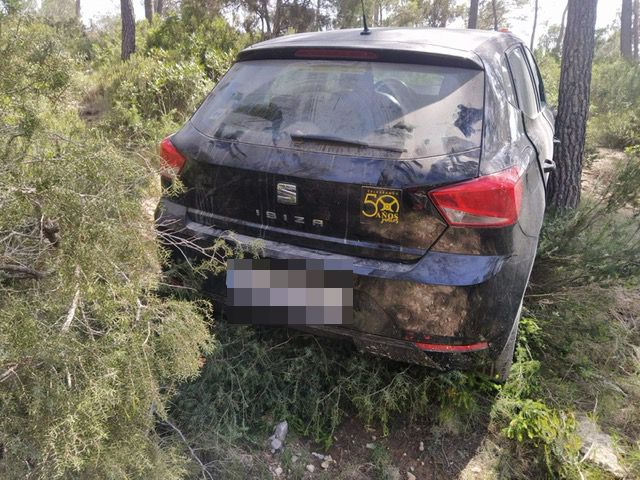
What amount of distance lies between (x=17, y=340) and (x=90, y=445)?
1.35ft

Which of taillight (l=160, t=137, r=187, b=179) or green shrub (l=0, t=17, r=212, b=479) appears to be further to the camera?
taillight (l=160, t=137, r=187, b=179)

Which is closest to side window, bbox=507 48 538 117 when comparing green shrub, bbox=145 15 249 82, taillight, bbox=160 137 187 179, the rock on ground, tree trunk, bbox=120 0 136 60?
the rock on ground

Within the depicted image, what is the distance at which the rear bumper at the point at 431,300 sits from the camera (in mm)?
1881

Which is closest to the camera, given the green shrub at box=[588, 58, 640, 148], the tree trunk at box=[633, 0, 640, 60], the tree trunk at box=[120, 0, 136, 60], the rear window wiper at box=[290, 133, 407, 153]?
the rear window wiper at box=[290, 133, 407, 153]

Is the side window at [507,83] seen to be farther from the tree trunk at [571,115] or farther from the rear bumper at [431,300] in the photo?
the tree trunk at [571,115]

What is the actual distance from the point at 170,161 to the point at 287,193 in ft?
2.39

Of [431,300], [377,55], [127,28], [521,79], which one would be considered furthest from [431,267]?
[127,28]

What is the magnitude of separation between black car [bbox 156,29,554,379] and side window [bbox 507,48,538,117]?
320 mm

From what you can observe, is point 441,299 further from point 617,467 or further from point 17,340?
point 17,340

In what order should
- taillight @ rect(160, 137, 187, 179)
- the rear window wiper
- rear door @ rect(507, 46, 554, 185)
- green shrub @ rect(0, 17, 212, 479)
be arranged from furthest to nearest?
rear door @ rect(507, 46, 554, 185) → taillight @ rect(160, 137, 187, 179) → the rear window wiper → green shrub @ rect(0, 17, 212, 479)

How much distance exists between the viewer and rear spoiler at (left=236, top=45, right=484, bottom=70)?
2068 millimetres

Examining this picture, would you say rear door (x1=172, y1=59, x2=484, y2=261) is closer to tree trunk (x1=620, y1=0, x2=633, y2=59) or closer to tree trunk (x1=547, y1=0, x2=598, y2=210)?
tree trunk (x1=547, y1=0, x2=598, y2=210)

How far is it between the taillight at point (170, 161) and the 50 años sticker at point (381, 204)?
980mm

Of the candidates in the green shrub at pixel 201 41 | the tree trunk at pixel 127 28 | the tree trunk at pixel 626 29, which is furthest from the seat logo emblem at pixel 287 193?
the tree trunk at pixel 626 29
